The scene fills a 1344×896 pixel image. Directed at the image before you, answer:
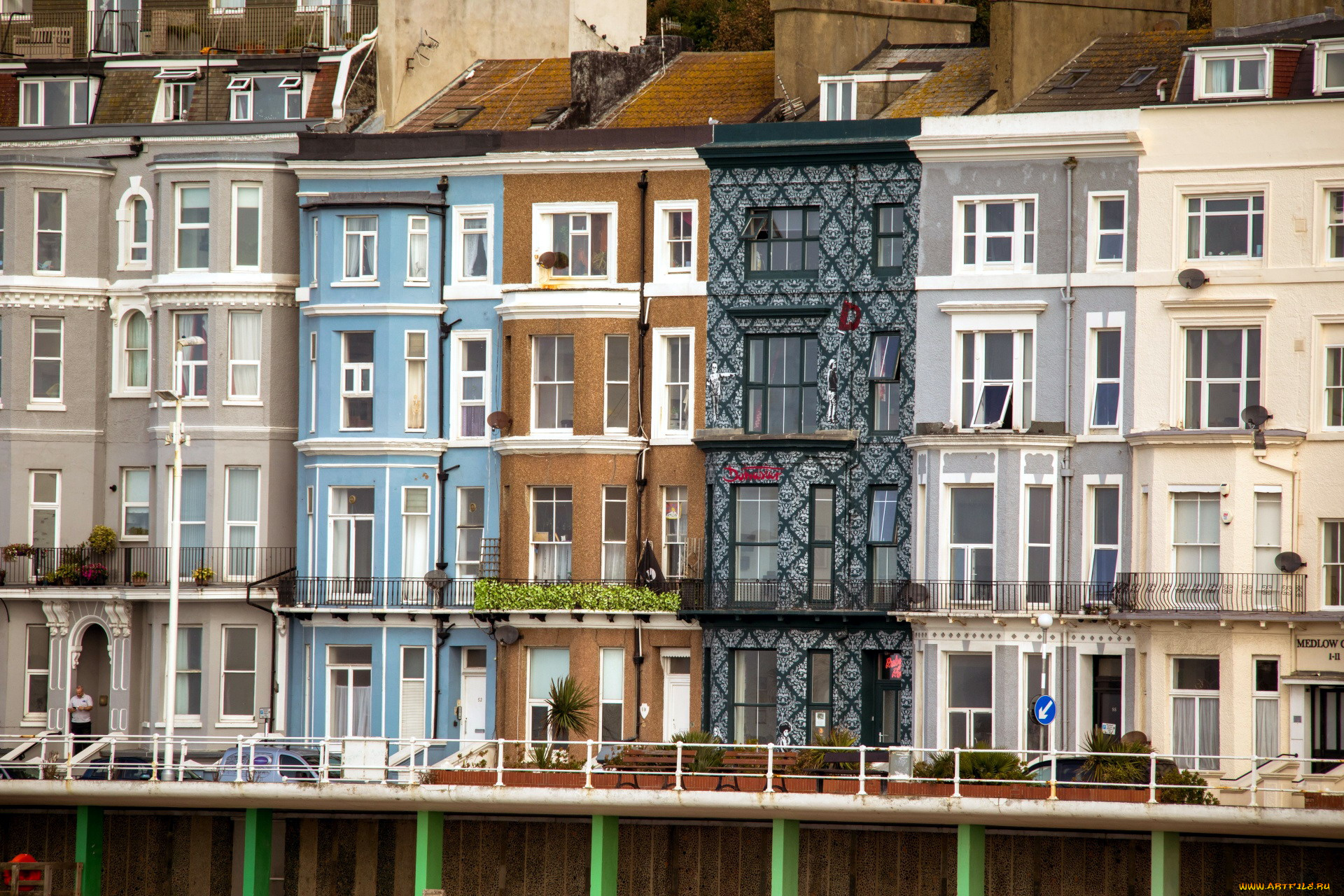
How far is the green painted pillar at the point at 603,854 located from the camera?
5112cm

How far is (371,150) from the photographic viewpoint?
61.4 metres

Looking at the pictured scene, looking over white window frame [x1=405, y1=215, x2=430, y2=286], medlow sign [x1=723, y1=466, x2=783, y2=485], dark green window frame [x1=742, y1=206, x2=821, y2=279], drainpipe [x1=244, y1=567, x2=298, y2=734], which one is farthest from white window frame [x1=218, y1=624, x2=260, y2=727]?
dark green window frame [x1=742, y1=206, x2=821, y2=279]

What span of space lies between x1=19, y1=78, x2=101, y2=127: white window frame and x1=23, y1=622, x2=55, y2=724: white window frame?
12.6 m

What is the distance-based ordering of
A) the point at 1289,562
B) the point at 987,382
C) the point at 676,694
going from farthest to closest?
the point at 676,694, the point at 987,382, the point at 1289,562

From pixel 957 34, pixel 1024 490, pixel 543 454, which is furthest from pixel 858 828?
pixel 957 34

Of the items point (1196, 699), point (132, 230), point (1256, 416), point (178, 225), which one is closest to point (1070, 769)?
point (1196, 699)

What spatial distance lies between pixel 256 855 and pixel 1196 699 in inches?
746

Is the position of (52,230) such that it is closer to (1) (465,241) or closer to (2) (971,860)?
(1) (465,241)

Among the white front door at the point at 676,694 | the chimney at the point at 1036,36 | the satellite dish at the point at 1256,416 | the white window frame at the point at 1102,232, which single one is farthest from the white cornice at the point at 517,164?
the satellite dish at the point at 1256,416

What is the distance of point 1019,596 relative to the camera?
2194 inches

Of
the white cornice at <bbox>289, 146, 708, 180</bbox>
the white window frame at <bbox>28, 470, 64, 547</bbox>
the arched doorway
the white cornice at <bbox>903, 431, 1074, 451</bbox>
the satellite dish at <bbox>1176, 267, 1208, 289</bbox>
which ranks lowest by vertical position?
the arched doorway

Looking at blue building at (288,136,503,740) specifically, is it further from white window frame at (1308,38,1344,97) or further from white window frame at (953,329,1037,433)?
white window frame at (1308,38,1344,97)

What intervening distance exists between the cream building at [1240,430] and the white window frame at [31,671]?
24.9 metres

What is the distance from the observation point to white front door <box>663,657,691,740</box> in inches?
2317
